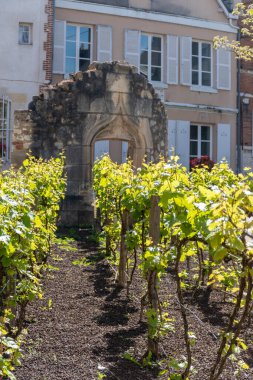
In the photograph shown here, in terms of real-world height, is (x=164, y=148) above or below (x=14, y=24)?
below

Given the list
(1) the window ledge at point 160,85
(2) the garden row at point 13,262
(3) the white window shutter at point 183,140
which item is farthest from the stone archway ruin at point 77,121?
(3) the white window shutter at point 183,140

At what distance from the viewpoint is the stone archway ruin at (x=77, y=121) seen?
11.0 m

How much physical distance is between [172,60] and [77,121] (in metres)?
9.28

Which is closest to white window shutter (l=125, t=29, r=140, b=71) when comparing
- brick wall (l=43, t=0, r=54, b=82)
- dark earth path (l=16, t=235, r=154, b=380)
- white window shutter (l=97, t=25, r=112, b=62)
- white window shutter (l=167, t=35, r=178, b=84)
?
white window shutter (l=97, t=25, r=112, b=62)

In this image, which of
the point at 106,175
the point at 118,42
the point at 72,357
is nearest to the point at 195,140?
the point at 118,42

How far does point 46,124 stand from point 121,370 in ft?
24.9

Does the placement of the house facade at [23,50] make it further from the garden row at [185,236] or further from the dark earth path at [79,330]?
the dark earth path at [79,330]

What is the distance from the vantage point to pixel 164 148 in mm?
12438

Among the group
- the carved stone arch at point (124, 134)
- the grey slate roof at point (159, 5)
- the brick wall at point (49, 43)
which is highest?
the grey slate roof at point (159, 5)

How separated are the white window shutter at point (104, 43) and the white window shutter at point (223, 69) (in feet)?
12.9

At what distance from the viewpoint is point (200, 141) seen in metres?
20.0

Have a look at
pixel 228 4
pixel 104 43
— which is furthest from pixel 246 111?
pixel 104 43

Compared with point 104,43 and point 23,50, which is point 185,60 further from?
point 23,50

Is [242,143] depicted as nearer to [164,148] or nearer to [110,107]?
[164,148]
